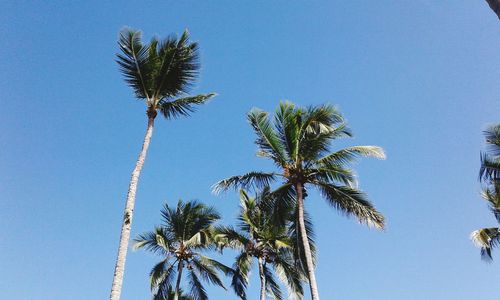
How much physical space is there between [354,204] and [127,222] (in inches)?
321

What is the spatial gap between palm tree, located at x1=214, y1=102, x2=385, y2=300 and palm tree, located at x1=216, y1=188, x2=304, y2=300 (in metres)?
5.93

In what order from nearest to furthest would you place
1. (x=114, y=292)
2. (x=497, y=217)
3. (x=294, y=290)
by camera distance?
(x=114, y=292) < (x=497, y=217) < (x=294, y=290)

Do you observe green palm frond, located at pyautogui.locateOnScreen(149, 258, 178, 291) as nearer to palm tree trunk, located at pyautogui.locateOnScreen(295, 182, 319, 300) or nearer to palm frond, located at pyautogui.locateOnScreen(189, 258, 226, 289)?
palm frond, located at pyautogui.locateOnScreen(189, 258, 226, 289)

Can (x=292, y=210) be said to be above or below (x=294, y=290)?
above

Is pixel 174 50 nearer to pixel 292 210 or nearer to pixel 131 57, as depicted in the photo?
pixel 131 57

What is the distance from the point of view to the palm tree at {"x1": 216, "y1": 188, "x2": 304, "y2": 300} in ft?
70.9

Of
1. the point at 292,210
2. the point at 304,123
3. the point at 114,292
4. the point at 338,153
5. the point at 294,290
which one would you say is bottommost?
the point at 114,292

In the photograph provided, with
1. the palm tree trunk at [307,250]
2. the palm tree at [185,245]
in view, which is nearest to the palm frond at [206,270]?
the palm tree at [185,245]

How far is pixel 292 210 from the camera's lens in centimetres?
1608

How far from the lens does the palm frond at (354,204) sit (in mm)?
14867

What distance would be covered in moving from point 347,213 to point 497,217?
8.66 meters

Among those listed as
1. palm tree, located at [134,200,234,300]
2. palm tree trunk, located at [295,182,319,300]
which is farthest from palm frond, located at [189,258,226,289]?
palm tree trunk, located at [295,182,319,300]

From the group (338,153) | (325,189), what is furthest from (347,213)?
(338,153)

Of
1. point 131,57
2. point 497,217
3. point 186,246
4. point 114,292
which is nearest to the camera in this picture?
point 114,292
